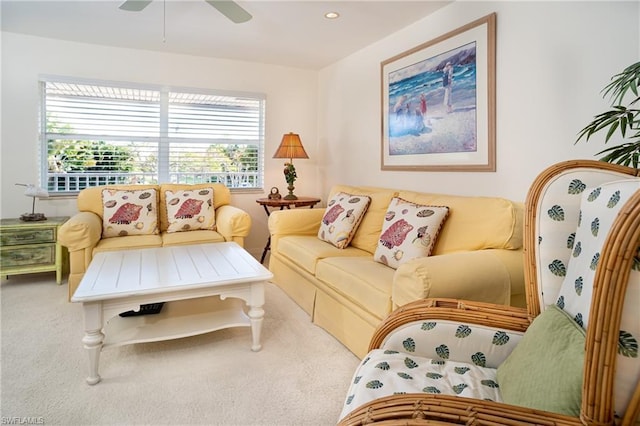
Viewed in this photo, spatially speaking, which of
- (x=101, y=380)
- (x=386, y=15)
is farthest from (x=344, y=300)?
(x=386, y=15)

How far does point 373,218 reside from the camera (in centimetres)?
294

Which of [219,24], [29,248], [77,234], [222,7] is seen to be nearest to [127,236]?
[77,234]

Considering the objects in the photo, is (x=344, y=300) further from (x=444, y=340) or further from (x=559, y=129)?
(x=559, y=129)

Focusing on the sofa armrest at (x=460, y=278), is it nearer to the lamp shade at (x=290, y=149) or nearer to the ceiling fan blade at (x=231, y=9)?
the ceiling fan blade at (x=231, y=9)

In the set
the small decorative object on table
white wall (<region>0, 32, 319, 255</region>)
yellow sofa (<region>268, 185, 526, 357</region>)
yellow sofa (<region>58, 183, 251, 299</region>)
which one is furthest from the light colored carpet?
Answer: the small decorative object on table

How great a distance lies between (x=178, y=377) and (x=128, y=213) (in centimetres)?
206

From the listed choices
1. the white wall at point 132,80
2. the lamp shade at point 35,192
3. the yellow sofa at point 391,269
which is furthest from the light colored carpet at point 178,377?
the white wall at point 132,80

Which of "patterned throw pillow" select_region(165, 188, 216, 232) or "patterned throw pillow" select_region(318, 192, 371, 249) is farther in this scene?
"patterned throw pillow" select_region(165, 188, 216, 232)

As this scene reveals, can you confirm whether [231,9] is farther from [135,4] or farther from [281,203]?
[281,203]

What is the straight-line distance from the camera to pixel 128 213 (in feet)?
11.4

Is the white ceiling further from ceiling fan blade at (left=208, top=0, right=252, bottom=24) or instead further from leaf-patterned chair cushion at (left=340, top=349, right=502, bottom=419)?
leaf-patterned chair cushion at (left=340, top=349, right=502, bottom=419)

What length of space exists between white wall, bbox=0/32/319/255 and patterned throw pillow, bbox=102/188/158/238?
2.17ft

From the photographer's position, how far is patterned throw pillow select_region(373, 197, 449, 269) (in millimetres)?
2221

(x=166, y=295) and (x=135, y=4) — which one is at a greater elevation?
(x=135, y=4)
